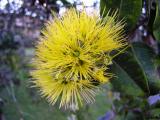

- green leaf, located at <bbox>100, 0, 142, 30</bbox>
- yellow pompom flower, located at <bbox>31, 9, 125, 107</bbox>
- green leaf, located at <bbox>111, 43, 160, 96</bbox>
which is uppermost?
green leaf, located at <bbox>100, 0, 142, 30</bbox>

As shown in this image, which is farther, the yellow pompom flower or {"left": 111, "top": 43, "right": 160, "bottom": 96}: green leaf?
{"left": 111, "top": 43, "right": 160, "bottom": 96}: green leaf

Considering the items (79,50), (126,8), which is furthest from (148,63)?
(79,50)

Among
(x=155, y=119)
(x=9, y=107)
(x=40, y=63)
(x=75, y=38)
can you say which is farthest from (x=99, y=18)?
Answer: (x=9, y=107)

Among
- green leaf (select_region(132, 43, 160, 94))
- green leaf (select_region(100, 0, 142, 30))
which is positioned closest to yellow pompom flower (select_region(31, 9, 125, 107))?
green leaf (select_region(100, 0, 142, 30))

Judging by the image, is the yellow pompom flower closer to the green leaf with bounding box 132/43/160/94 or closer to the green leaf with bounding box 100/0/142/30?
the green leaf with bounding box 100/0/142/30

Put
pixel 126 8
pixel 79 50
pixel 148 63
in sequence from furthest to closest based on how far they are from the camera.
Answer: pixel 148 63
pixel 126 8
pixel 79 50

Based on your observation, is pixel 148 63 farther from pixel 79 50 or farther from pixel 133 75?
pixel 79 50

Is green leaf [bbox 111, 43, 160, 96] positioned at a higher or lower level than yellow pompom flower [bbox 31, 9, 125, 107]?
lower
